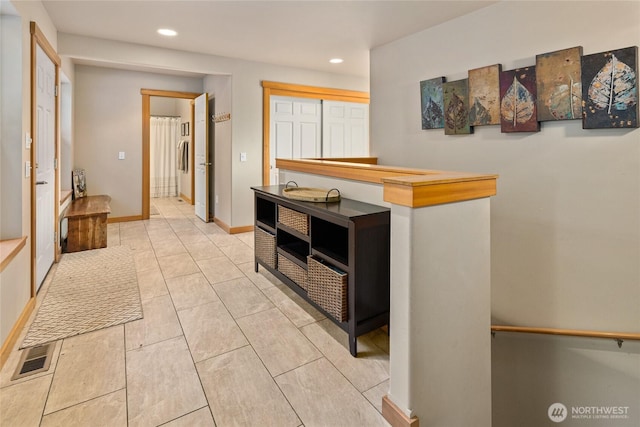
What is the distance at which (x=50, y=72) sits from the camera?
10.9 feet

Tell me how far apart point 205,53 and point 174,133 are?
4.19 meters

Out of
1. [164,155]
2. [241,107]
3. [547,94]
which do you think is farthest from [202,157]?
[547,94]

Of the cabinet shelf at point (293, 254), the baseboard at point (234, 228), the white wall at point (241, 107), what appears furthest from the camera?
the baseboard at point (234, 228)

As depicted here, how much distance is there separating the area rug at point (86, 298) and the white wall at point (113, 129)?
6.47 feet

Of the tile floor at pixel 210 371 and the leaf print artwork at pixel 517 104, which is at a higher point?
the leaf print artwork at pixel 517 104

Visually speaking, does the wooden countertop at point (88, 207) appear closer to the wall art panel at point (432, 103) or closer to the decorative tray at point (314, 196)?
the decorative tray at point (314, 196)

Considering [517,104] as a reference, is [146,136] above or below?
above

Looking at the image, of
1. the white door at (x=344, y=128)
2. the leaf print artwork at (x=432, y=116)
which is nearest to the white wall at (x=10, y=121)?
the leaf print artwork at (x=432, y=116)

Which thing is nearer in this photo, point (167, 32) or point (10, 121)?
point (10, 121)

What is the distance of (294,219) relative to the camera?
2.62m

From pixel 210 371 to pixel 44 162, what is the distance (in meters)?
2.64

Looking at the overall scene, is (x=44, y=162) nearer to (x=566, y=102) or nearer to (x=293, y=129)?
(x=293, y=129)

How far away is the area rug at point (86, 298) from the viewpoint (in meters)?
2.29

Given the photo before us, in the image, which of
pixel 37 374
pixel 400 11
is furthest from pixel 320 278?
pixel 400 11
